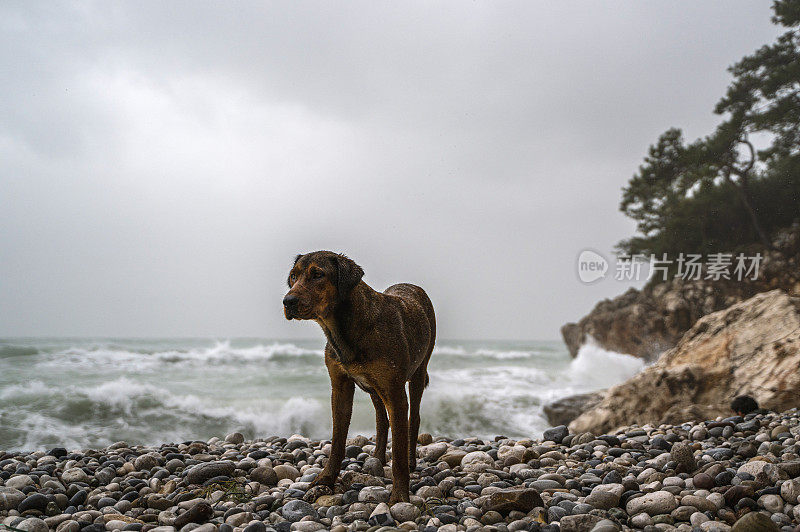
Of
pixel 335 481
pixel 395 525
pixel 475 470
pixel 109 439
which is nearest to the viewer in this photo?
pixel 395 525

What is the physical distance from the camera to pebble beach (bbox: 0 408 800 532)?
11.1ft

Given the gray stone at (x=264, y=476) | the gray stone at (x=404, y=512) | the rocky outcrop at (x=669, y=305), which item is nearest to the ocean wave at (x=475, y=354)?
the rocky outcrop at (x=669, y=305)

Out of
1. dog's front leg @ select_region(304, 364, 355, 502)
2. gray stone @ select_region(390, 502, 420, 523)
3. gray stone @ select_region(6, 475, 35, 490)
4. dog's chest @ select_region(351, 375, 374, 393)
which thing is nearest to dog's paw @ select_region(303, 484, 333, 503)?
dog's front leg @ select_region(304, 364, 355, 502)

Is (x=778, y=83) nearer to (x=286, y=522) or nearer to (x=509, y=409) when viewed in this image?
(x=509, y=409)

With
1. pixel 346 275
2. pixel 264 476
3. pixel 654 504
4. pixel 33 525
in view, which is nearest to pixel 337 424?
pixel 264 476

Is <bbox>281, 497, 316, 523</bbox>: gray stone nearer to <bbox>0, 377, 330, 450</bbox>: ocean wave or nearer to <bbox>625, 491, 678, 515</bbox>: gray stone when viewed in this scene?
<bbox>625, 491, 678, 515</bbox>: gray stone

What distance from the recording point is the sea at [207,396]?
9844 millimetres

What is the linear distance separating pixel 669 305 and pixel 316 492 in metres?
15.2

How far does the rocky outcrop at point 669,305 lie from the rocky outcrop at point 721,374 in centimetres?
346

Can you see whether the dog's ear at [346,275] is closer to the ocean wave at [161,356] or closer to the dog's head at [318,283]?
the dog's head at [318,283]

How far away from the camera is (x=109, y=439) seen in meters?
9.11

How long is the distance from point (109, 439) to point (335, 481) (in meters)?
6.92

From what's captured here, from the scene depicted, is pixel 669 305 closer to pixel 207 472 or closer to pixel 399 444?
pixel 399 444

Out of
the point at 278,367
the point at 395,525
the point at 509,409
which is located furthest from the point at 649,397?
the point at 278,367
